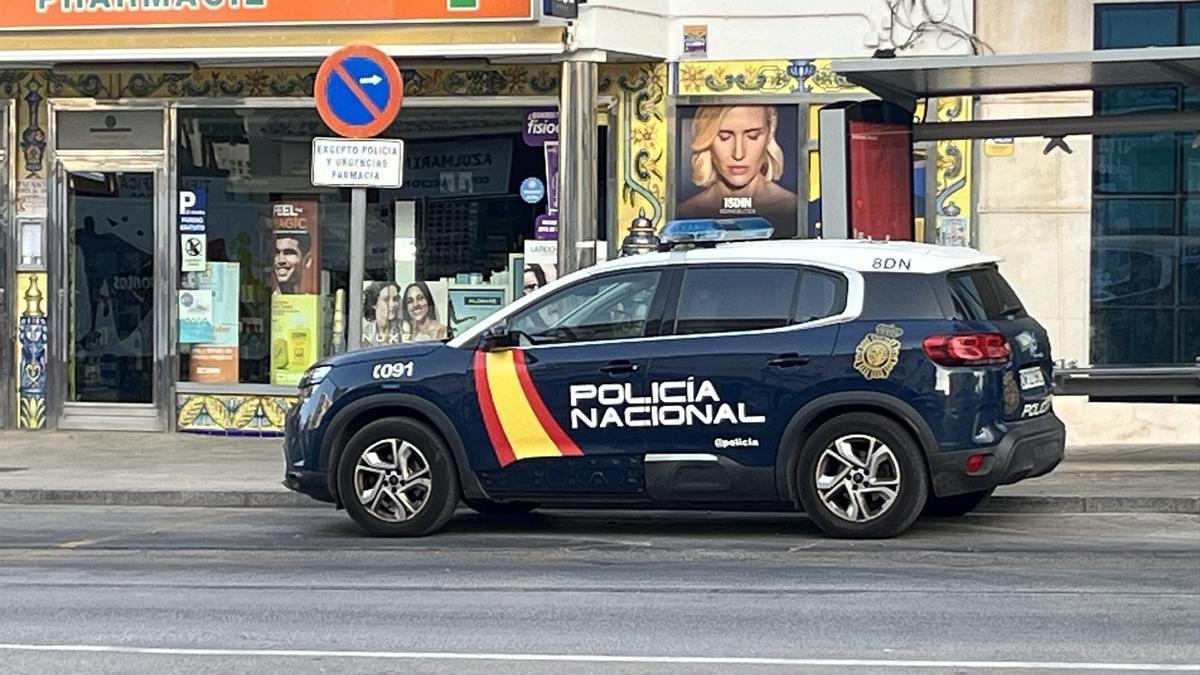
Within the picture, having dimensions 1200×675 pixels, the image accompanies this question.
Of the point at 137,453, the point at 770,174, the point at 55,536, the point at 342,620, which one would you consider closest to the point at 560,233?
the point at 770,174

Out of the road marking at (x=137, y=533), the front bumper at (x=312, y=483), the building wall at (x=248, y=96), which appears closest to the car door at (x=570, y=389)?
the front bumper at (x=312, y=483)

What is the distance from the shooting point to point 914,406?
11500mm

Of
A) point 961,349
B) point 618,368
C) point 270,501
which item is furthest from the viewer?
point 270,501

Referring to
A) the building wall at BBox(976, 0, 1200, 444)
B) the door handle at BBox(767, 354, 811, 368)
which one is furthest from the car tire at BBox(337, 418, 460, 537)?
the building wall at BBox(976, 0, 1200, 444)

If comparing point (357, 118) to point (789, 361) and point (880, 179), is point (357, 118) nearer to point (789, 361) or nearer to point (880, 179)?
point (880, 179)

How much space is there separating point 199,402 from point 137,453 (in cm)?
135

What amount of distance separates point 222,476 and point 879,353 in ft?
20.2

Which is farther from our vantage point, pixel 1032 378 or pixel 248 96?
pixel 248 96

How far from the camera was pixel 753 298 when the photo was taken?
11.9 metres

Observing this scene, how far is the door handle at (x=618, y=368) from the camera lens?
39.1 ft

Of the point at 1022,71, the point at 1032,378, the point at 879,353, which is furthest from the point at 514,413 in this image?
the point at 1022,71

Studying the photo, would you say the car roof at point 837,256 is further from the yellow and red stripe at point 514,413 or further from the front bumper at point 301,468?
the front bumper at point 301,468

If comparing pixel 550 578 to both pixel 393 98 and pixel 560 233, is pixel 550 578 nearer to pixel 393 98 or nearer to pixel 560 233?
pixel 393 98

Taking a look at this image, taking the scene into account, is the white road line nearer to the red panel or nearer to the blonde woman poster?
the red panel
